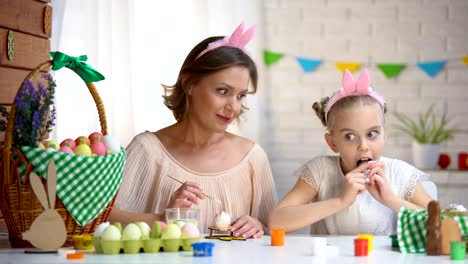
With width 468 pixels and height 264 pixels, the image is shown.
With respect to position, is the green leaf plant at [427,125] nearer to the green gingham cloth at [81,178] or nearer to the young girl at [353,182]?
the young girl at [353,182]

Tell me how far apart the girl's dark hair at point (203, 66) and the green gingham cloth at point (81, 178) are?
2.49ft

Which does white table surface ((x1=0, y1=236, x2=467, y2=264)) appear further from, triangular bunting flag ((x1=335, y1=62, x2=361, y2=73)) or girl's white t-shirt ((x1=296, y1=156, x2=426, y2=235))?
triangular bunting flag ((x1=335, y1=62, x2=361, y2=73))

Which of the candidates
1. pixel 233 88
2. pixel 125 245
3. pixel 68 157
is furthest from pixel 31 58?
pixel 125 245

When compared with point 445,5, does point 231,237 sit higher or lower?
lower

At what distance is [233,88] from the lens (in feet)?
9.29

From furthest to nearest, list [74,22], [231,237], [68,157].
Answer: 1. [74,22]
2. [231,237]
3. [68,157]

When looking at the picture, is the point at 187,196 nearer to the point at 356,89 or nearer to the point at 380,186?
the point at 380,186

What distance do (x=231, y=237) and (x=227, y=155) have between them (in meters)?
0.68

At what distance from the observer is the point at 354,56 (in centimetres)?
460

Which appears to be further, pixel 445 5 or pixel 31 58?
pixel 445 5

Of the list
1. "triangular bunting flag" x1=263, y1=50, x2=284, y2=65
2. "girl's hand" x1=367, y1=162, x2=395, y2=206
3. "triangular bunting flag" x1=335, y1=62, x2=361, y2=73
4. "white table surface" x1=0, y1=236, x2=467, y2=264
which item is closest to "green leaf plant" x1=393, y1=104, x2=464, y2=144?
"triangular bunting flag" x1=335, y1=62, x2=361, y2=73

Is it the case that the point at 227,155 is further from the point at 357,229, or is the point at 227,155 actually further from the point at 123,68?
the point at 123,68

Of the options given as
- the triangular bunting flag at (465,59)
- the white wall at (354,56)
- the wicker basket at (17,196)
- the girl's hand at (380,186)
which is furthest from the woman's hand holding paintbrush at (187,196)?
the triangular bunting flag at (465,59)

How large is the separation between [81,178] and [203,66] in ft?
2.91
